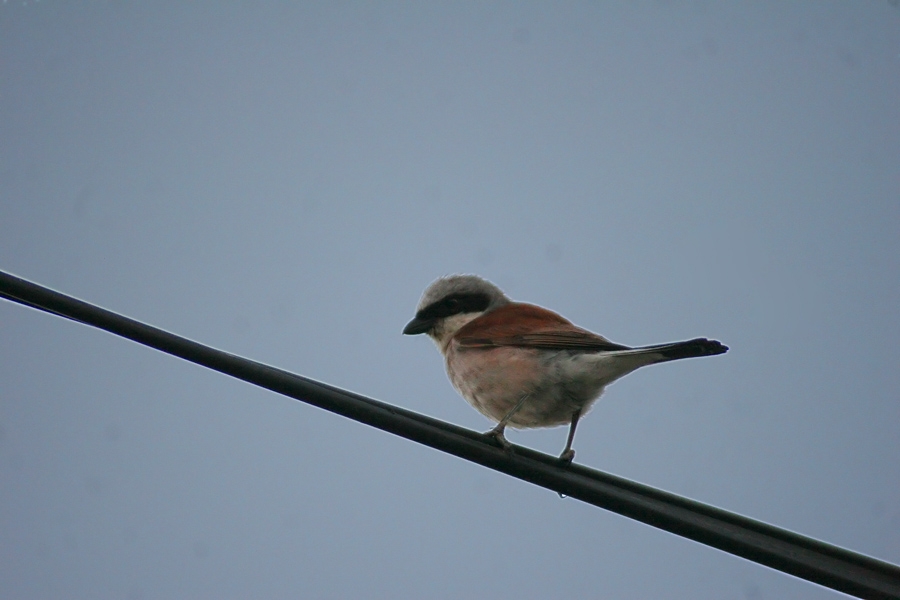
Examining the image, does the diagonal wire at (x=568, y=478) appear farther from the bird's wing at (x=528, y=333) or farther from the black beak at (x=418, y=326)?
the black beak at (x=418, y=326)

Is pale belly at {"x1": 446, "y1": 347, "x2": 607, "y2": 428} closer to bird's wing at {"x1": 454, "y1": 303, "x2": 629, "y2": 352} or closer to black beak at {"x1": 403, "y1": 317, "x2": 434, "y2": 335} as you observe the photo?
bird's wing at {"x1": 454, "y1": 303, "x2": 629, "y2": 352}

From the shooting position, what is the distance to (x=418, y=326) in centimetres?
565

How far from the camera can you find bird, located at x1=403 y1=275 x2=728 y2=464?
4031 mm

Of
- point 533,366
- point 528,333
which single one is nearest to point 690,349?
point 533,366

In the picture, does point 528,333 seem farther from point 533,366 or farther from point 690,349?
point 690,349

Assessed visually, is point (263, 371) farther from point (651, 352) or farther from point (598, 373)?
point (598, 373)

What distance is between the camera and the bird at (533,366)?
403 centimetres

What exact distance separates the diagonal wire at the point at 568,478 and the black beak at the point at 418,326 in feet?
9.67

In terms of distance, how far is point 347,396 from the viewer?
97.3 inches

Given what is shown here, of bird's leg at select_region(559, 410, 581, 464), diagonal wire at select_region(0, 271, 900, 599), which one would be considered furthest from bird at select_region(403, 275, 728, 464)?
diagonal wire at select_region(0, 271, 900, 599)

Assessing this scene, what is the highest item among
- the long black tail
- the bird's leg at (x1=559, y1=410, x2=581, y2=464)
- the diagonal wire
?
the long black tail

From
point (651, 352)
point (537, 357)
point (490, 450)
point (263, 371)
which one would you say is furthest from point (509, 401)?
point (263, 371)

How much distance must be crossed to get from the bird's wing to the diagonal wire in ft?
4.64

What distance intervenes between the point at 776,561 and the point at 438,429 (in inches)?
44.5
